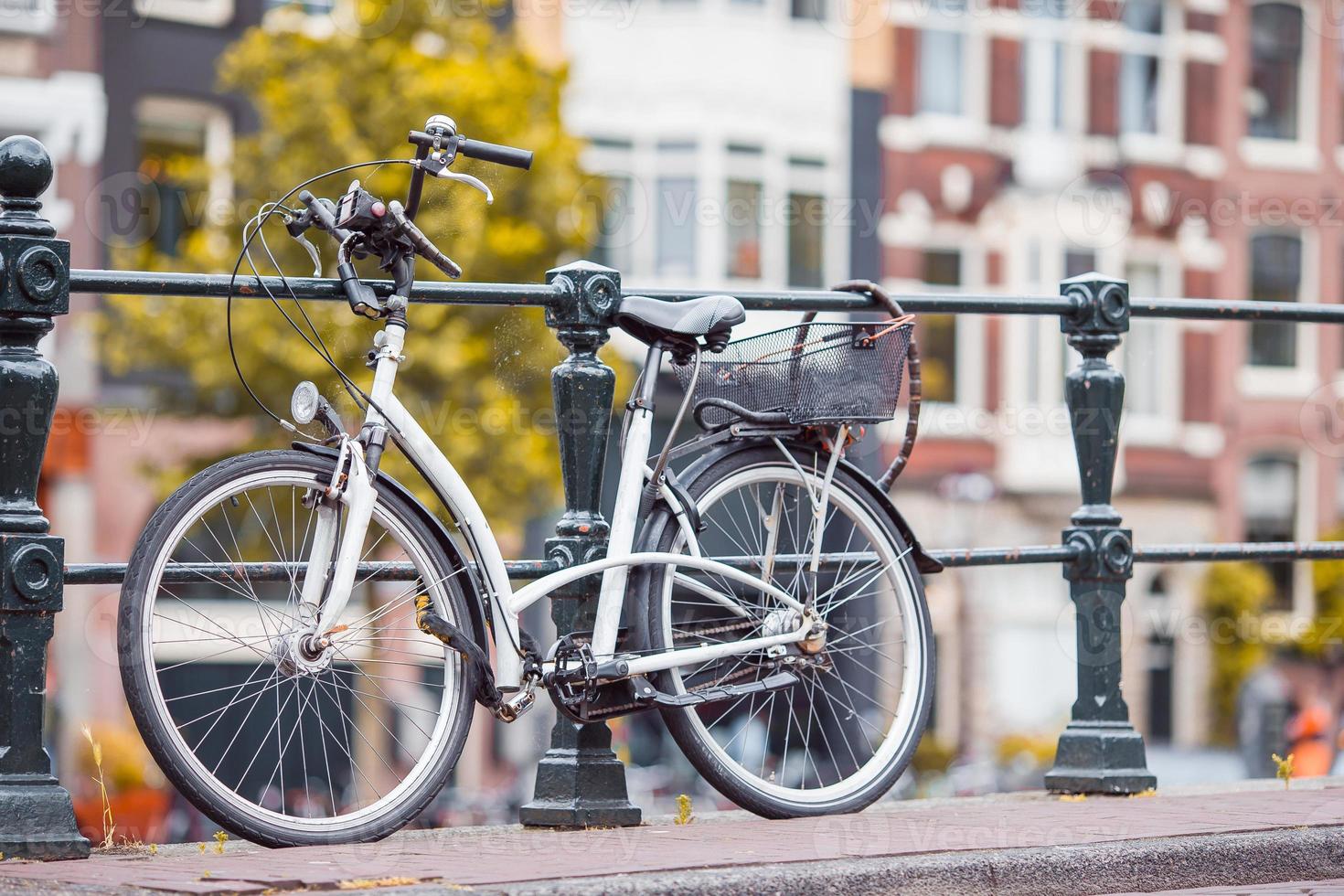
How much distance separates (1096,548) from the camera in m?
5.06

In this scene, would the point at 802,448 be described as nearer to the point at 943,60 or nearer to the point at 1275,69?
the point at 943,60

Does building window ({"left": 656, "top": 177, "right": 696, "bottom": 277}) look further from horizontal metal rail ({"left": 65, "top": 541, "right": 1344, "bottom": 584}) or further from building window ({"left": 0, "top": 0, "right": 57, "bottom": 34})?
horizontal metal rail ({"left": 65, "top": 541, "right": 1344, "bottom": 584})

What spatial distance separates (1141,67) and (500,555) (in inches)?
869

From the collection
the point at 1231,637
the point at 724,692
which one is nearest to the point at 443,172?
the point at 724,692

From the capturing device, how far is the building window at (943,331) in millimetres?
23453

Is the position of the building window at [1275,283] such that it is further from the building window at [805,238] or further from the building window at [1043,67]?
the building window at [805,238]

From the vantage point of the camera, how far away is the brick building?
23.4 metres

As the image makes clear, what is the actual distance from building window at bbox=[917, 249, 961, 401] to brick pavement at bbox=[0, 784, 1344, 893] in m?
18.8

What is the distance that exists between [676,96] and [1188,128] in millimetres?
7008

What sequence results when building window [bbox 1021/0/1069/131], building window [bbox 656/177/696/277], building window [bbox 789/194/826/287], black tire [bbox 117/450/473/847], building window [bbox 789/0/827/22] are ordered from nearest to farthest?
1. black tire [bbox 117/450/473/847]
2. building window [bbox 656/177/696/277]
3. building window [bbox 789/194/826/287]
4. building window [bbox 789/0/827/22]
5. building window [bbox 1021/0/1069/131]

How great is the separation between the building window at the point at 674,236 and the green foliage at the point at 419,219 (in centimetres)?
590

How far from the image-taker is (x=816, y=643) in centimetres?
437

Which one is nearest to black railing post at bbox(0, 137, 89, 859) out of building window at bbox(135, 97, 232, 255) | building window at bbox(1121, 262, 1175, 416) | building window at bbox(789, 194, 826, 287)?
building window at bbox(135, 97, 232, 255)

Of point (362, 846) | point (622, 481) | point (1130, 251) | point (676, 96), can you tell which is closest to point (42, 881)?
point (362, 846)
